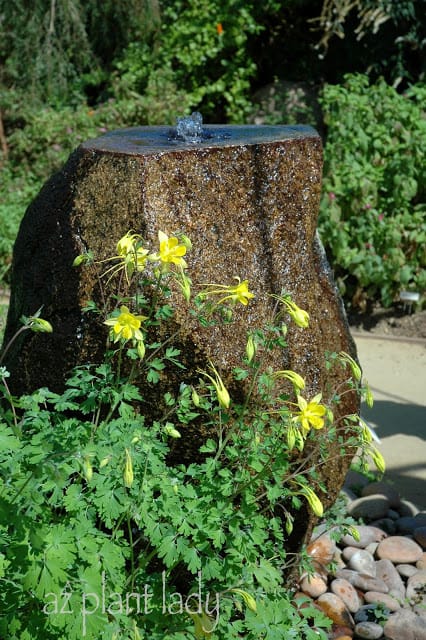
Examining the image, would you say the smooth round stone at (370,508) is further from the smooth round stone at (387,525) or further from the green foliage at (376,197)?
the green foliage at (376,197)

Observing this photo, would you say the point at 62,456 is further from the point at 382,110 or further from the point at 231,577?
the point at 382,110

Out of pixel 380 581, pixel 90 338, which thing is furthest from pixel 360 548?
pixel 90 338

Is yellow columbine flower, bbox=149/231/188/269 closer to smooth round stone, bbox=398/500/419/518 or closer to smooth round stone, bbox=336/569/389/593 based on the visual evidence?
smooth round stone, bbox=336/569/389/593

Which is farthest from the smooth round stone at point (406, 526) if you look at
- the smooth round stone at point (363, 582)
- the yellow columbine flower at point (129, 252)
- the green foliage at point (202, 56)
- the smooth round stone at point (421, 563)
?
the green foliage at point (202, 56)

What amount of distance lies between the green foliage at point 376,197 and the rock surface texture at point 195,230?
133 inches

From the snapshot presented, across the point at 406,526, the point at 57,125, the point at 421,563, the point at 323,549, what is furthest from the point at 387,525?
the point at 57,125

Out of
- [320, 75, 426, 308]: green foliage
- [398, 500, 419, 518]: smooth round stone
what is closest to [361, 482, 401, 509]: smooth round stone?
[398, 500, 419, 518]: smooth round stone

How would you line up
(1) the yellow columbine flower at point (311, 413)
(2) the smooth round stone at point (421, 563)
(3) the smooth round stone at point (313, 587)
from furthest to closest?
1. (2) the smooth round stone at point (421, 563)
2. (3) the smooth round stone at point (313, 587)
3. (1) the yellow columbine flower at point (311, 413)

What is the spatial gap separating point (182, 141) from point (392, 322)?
3777 millimetres

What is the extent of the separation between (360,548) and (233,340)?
129 centimetres

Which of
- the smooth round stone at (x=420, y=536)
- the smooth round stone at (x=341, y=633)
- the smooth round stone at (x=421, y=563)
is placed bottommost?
the smooth round stone at (x=420, y=536)

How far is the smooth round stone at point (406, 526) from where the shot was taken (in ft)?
12.6

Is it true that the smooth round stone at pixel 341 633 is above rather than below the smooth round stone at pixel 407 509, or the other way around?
above

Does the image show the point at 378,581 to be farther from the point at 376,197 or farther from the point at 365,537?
the point at 376,197
